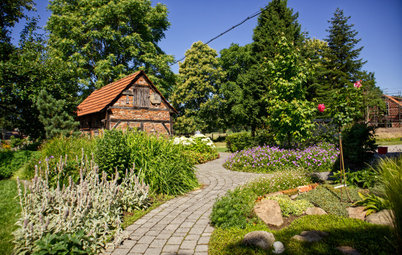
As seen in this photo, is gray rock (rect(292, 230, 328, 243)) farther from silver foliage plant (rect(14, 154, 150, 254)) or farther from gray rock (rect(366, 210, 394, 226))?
silver foliage plant (rect(14, 154, 150, 254))

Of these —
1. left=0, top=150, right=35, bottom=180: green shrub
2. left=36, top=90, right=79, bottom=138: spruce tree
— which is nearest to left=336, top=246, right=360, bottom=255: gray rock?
left=0, top=150, right=35, bottom=180: green shrub

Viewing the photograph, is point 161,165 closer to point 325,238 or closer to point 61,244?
point 61,244

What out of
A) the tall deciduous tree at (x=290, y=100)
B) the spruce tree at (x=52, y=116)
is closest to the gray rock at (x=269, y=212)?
the tall deciduous tree at (x=290, y=100)

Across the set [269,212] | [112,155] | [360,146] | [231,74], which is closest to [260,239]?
[269,212]

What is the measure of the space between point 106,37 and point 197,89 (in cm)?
1348

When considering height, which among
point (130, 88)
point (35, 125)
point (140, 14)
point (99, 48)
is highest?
point (140, 14)

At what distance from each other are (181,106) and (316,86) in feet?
56.5

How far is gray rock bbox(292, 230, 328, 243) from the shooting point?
3256mm

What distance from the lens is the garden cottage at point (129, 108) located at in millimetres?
15461

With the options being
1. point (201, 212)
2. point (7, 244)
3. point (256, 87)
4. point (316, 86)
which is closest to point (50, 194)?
point (7, 244)

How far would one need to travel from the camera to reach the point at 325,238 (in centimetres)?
330

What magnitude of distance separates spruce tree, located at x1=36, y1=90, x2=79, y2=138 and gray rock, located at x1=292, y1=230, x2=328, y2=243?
13.0 m

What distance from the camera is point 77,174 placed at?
19.0 feet

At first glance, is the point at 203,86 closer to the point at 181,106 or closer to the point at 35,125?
the point at 181,106
